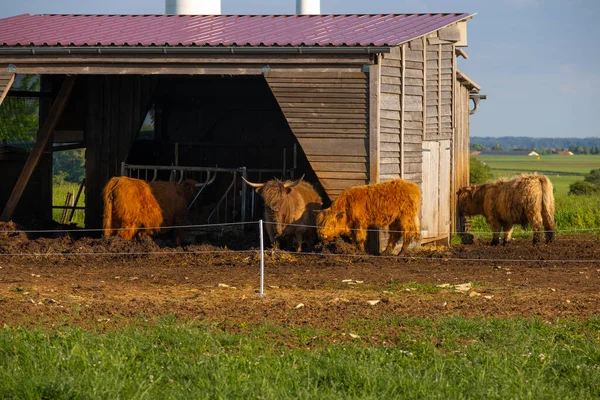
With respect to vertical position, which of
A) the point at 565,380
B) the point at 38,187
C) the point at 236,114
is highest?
the point at 236,114

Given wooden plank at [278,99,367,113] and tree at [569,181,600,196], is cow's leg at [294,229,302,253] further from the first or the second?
tree at [569,181,600,196]

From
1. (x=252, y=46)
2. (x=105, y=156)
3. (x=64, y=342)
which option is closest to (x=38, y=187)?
(x=105, y=156)

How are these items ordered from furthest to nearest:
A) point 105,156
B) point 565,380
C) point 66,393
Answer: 1. point 105,156
2. point 565,380
3. point 66,393

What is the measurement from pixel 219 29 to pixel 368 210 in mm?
5172

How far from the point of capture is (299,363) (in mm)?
9055

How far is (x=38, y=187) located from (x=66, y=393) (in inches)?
587

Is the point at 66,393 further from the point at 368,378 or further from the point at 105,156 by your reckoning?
the point at 105,156

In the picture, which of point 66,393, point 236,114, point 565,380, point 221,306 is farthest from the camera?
point 236,114

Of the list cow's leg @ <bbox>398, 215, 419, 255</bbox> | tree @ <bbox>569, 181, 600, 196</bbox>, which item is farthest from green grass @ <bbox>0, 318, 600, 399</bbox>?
tree @ <bbox>569, 181, 600, 196</bbox>

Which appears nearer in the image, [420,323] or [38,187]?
[420,323]

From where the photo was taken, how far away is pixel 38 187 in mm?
22250

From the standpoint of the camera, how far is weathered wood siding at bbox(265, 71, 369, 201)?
17656mm

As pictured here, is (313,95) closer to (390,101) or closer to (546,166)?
(390,101)

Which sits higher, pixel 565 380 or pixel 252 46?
pixel 252 46
